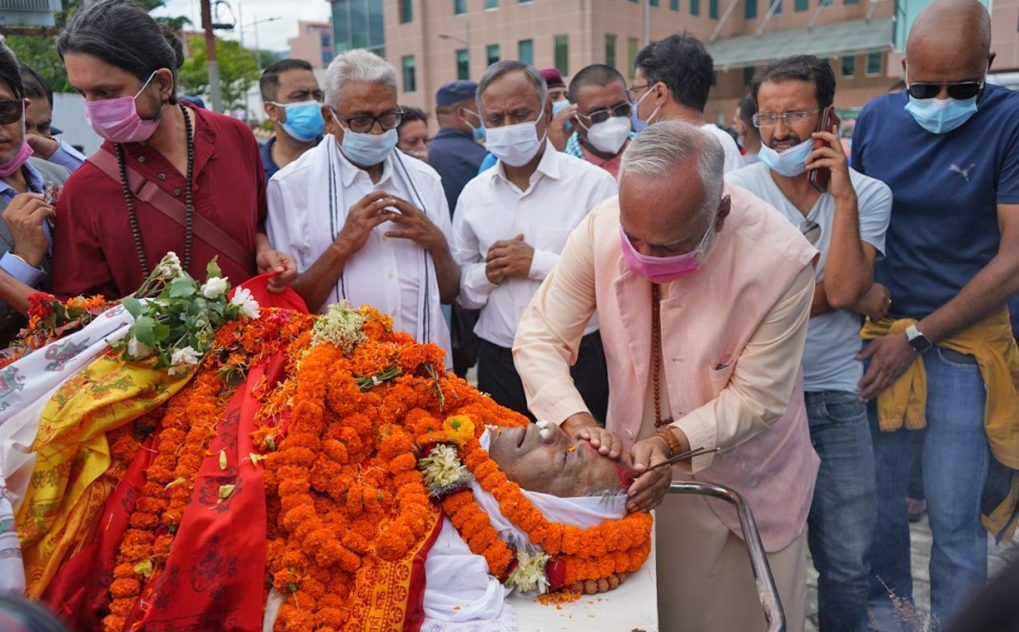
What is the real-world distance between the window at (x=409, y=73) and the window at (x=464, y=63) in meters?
2.42

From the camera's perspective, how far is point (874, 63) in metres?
31.4

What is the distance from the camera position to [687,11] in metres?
36.2

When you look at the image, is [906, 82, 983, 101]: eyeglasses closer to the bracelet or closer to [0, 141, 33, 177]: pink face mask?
the bracelet

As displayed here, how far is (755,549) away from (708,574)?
0.56m

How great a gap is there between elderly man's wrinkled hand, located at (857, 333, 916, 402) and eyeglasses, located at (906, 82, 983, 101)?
3.41 ft

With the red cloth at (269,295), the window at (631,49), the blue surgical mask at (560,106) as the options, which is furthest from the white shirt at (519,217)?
the window at (631,49)

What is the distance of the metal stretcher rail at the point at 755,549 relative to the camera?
2.28 meters

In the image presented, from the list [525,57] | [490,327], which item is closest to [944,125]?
[490,327]

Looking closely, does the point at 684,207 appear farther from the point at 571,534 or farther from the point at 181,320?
the point at 181,320

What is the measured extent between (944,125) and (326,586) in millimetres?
3103

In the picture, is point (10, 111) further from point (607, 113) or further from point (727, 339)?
point (607, 113)

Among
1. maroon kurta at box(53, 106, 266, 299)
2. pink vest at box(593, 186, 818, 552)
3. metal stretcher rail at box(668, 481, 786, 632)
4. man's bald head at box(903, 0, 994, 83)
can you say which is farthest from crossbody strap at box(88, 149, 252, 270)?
man's bald head at box(903, 0, 994, 83)

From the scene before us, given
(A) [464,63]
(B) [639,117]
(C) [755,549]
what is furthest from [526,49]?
(C) [755,549]

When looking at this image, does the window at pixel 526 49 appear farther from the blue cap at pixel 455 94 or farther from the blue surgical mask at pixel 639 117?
the blue surgical mask at pixel 639 117
